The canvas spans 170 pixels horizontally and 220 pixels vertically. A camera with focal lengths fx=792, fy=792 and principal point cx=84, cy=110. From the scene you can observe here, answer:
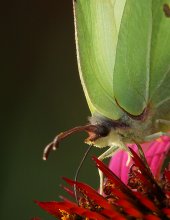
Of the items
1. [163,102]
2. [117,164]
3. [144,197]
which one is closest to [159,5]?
[163,102]

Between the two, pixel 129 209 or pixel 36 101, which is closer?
pixel 129 209

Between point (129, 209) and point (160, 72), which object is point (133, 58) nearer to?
point (160, 72)

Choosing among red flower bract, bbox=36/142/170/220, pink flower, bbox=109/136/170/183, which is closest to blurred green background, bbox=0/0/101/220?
pink flower, bbox=109/136/170/183

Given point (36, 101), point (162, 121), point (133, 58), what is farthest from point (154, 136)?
point (36, 101)

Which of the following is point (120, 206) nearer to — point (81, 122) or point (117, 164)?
point (117, 164)

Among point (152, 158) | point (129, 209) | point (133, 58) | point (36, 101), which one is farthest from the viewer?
point (36, 101)

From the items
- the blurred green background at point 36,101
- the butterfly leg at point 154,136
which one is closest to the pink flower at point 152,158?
the butterfly leg at point 154,136

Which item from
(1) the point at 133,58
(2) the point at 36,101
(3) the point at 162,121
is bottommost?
(2) the point at 36,101
